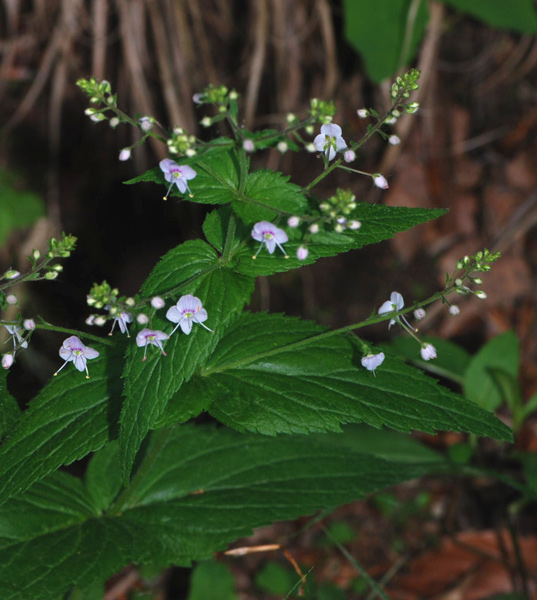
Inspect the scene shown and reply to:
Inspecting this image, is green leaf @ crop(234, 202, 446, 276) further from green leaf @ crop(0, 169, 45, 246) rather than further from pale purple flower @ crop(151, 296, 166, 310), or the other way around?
green leaf @ crop(0, 169, 45, 246)

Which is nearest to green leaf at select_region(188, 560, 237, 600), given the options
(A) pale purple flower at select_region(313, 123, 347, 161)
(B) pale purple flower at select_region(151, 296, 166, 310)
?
(B) pale purple flower at select_region(151, 296, 166, 310)

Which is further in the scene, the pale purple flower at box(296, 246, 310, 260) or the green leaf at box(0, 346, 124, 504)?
the green leaf at box(0, 346, 124, 504)

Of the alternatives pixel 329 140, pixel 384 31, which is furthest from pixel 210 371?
pixel 384 31

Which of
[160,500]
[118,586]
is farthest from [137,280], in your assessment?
[160,500]

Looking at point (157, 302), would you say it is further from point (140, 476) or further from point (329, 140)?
point (140, 476)

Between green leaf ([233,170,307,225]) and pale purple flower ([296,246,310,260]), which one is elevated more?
green leaf ([233,170,307,225])

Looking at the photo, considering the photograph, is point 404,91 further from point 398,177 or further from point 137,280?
point 398,177
